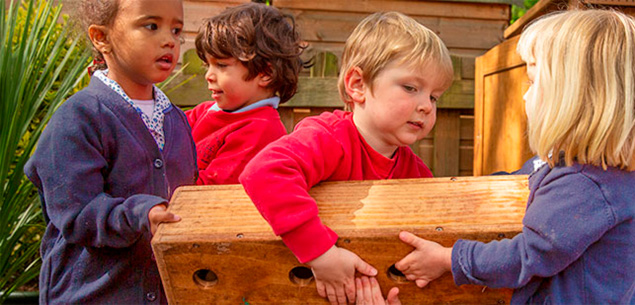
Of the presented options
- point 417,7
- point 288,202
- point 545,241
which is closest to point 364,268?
point 288,202

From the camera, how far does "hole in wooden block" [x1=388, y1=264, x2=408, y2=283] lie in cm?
149

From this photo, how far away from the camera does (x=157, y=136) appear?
1825 millimetres

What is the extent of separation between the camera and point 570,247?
1314 millimetres

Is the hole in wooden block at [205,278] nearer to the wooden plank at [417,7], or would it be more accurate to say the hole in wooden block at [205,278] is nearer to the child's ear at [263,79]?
the child's ear at [263,79]

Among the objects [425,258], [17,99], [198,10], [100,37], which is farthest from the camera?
[198,10]

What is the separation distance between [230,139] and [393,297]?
1016 mm

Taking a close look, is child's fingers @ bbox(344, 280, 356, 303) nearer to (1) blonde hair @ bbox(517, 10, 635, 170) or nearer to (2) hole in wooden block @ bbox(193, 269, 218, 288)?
(2) hole in wooden block @ bbox(193, 269, 218, 288)

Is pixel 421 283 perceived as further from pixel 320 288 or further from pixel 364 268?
pixel 320 288

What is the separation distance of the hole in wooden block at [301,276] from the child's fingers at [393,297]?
0.22 meters

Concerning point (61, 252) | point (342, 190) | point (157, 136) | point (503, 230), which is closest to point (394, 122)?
point (342, 190)

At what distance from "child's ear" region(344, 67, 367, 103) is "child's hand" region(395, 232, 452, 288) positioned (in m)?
0.61

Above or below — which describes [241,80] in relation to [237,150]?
above

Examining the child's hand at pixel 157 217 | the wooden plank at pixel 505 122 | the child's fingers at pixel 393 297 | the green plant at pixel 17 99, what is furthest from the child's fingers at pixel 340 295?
the wooden plank at pixel 505 122

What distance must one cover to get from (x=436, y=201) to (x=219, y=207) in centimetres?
63
